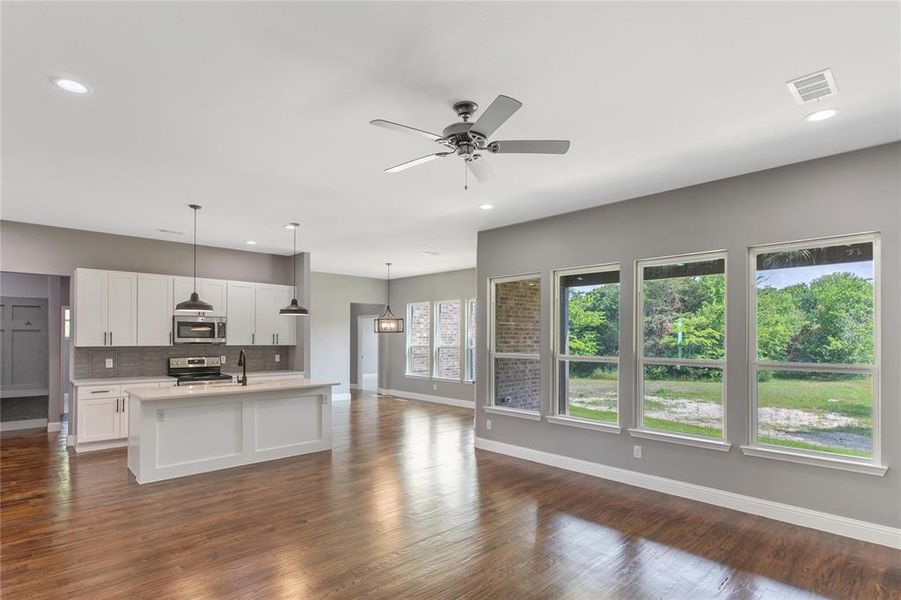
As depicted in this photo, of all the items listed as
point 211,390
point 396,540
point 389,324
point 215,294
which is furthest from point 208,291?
point 396,540

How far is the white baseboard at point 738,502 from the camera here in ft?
11.3

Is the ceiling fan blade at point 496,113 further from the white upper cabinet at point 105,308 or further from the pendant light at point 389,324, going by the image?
the pendant light at point 389,324

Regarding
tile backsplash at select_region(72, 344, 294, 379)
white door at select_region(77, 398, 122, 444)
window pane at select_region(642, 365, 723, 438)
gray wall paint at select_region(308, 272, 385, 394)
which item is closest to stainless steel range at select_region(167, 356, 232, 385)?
tile backsplash at select_region(72, 344, 294, 379)

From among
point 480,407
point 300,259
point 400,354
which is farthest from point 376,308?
point 480,407

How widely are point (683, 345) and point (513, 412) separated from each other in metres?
2.18

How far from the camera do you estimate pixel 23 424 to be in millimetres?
7234

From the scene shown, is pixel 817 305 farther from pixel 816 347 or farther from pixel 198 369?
pixel 198 369

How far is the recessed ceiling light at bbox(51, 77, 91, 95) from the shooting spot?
2575mm

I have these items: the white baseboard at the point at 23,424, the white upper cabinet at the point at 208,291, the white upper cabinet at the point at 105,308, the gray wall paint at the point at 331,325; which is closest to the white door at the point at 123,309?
the white upper cabinet at the point at 105,308

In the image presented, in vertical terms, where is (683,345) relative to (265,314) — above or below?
below

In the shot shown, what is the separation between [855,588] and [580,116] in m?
3.29

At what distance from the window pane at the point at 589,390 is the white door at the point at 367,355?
7366 mm

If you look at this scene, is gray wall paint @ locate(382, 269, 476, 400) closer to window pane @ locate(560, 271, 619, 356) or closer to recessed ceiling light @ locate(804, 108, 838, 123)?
window pane @ locate(560, 271, 619, 356)

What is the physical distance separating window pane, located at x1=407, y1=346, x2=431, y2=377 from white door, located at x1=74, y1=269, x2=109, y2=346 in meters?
5.99
